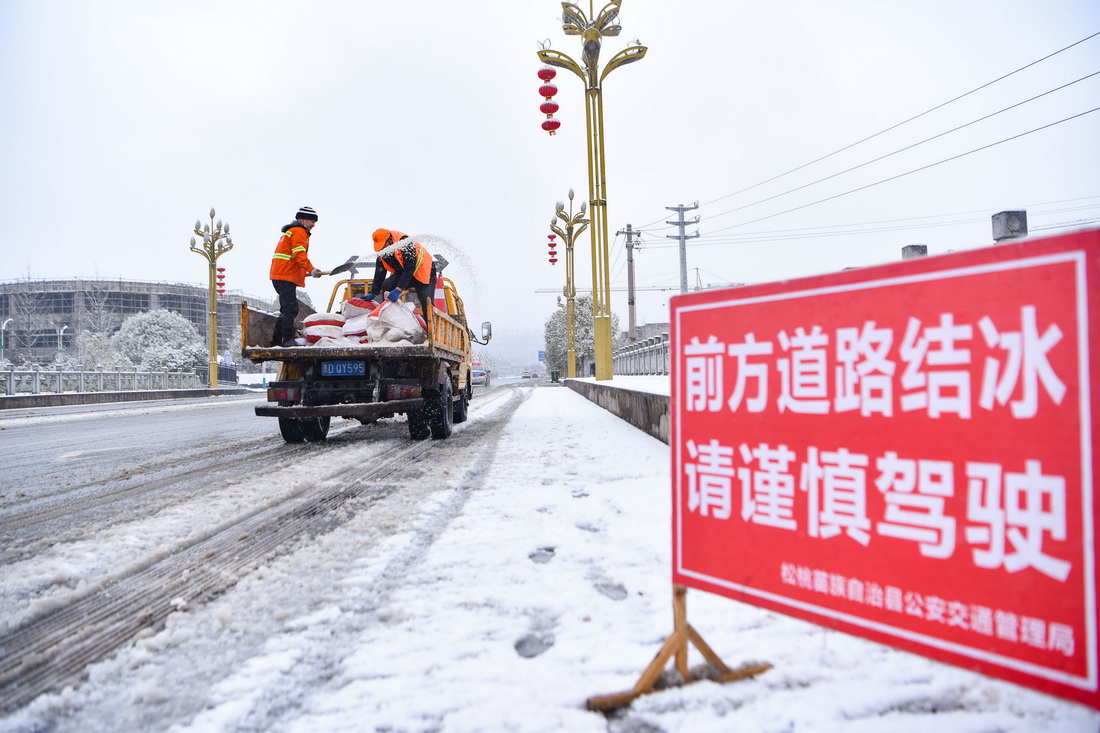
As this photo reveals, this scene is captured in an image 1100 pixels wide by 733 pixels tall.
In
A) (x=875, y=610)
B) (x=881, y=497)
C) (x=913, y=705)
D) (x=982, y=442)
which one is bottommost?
(x=913, y=705)

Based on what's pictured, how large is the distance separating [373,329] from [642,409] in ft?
10.8

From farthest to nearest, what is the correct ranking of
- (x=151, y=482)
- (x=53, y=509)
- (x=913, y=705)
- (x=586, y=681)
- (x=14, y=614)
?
1. (x=151, y=482)
2. (x=53, y=509)
3. (x=14, y=614)
4. (x=586, y=681)
5. (x=913, y=705)

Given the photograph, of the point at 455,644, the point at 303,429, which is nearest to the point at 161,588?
the point at 455,644

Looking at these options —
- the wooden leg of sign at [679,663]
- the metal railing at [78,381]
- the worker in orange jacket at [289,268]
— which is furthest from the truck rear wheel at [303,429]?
the metal railing at [78,381]

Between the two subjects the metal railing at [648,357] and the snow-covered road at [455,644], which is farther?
the metal railing at [648,357]

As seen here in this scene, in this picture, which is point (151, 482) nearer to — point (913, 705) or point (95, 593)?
point (95, 593)

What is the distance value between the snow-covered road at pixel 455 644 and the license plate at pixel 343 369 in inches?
112

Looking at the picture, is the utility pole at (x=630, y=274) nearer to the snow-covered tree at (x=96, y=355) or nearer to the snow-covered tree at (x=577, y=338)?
the snow-covered tree at (x=577, y=338)

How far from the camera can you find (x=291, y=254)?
6.42 m

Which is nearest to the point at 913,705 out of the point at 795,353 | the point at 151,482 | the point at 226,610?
the point at 795,353

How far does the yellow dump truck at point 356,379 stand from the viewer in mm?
5785

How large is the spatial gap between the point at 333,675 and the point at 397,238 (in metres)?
5.94

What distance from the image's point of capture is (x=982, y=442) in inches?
41.5

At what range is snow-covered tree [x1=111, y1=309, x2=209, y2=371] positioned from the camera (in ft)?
133
